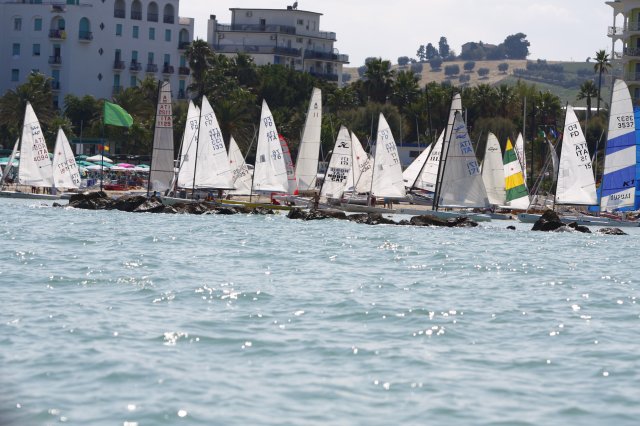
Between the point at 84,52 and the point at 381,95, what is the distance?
2872 cm

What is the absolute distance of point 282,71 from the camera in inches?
4916

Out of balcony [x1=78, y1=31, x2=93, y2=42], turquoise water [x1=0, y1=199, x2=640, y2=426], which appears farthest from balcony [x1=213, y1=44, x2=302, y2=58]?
turquoise water [x1=0, y1=199, x2=640, y2=426]

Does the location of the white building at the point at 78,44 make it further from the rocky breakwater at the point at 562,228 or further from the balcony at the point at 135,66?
the rocky breakwater at the point at 562,228

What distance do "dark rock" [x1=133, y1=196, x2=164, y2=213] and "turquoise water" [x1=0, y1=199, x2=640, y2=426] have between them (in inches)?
947

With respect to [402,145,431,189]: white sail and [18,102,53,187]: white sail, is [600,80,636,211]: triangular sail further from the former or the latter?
[18,102,53,187]: white sail

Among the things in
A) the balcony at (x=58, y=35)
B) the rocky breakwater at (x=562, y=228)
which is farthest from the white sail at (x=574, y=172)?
the balcony at (x=58, y=35)

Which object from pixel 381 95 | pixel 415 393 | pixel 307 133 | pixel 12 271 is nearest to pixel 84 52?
pixel 381 95

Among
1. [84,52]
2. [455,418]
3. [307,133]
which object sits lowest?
[455,418]

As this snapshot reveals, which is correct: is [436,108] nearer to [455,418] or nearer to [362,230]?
[362,230]

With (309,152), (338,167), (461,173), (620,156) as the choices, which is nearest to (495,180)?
(461,173)

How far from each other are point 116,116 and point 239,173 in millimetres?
30018

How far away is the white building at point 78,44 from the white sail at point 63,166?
1794 inches

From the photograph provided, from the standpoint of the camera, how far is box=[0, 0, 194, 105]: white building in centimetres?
12175

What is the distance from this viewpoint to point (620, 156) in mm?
64500
